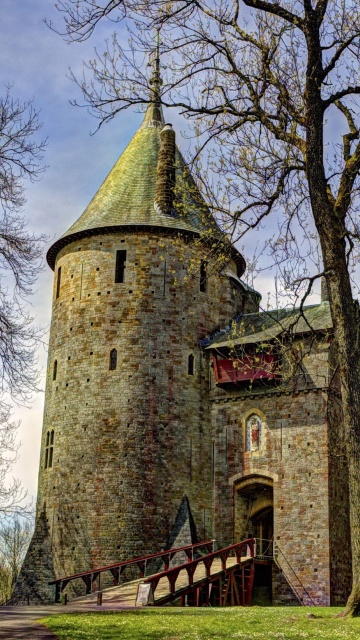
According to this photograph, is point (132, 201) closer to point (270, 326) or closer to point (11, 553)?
point (270, 326)

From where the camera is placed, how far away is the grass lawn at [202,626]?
11.5 meters

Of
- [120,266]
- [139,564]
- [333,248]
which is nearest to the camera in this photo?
[333,248]

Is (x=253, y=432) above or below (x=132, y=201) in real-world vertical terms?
A: below

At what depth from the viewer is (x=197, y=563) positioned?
23.0 m

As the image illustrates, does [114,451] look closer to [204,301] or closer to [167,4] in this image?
[204,301]

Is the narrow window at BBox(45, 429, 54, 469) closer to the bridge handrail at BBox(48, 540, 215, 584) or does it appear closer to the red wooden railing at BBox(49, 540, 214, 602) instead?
the bridge handrail at BBox(48, 540, 215, 584)

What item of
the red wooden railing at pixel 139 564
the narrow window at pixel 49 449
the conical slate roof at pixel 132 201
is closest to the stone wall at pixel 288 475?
the red wooden railing at pixel 139 564

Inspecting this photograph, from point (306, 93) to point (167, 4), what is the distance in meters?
3.22

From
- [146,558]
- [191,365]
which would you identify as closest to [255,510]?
[146,558]

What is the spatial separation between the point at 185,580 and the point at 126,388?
24.8 feet

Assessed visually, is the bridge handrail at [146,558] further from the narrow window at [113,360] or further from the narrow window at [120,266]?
the narrow window at [120,266]

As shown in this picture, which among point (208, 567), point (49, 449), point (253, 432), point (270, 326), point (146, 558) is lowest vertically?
point (208, 567)

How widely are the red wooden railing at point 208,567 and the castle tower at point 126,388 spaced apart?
1.99 metres

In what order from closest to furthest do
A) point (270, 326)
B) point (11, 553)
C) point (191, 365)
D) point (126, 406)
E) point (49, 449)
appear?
point (126, 406), point (270, 326), point (49, 449), point (191, 365), point (11, 553)
